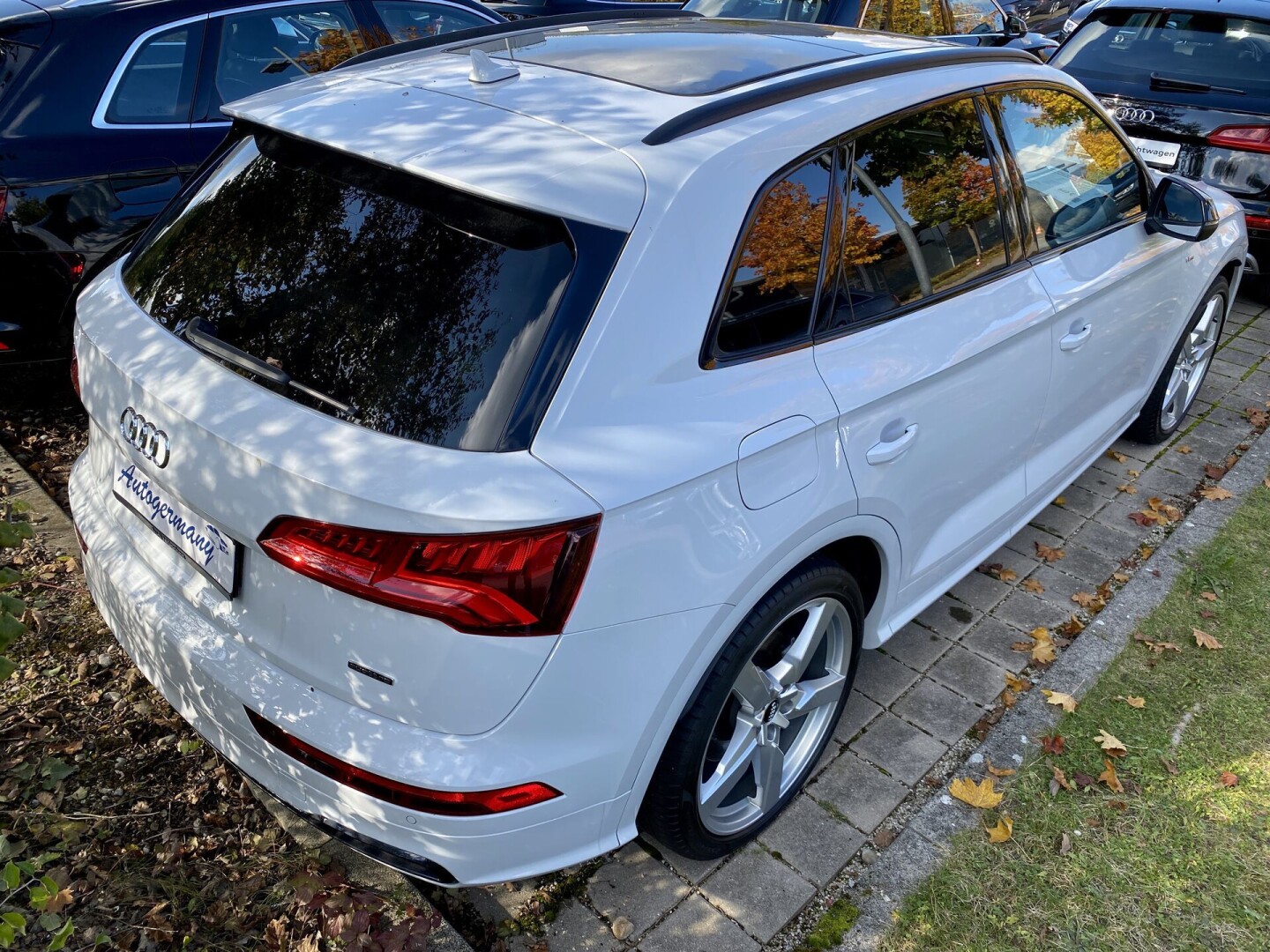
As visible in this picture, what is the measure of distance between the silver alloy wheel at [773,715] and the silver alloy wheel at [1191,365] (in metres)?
2.74

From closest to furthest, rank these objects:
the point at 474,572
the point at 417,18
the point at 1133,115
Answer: the point at 474,572 → the point at 417,18 → the point at 1133,115

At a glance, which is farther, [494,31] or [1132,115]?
[1132,115]

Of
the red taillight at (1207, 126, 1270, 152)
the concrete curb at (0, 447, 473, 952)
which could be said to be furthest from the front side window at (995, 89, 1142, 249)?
the concrete curb at (0, 447, 473, 952)

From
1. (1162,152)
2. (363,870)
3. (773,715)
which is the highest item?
(1162,152)

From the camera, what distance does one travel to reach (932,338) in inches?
102

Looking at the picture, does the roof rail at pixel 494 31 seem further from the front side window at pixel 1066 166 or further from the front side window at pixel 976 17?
the front side window at pixel 976 17

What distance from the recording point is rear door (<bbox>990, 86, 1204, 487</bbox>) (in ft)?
10.4

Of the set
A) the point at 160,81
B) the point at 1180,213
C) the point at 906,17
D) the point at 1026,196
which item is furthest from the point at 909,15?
the point at 160,81

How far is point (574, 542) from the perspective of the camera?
177cm

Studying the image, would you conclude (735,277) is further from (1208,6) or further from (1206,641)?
(1208,6)

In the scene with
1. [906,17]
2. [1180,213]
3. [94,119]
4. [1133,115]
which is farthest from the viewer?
[906,17]

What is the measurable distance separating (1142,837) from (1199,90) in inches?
188

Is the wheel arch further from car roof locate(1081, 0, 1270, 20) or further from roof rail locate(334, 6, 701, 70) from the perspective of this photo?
car roof locate(1081, 0, 1270, 20)

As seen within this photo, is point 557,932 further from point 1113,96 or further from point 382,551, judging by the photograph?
point 1113,96
